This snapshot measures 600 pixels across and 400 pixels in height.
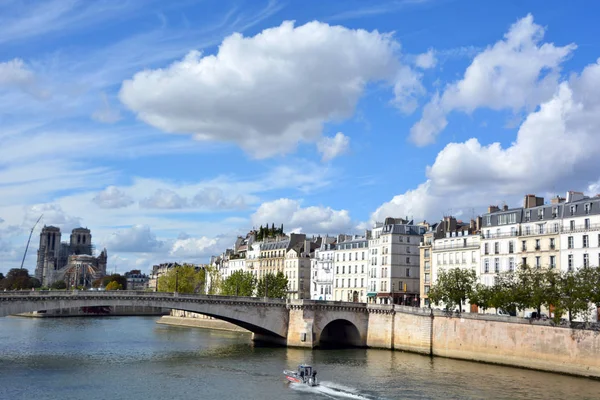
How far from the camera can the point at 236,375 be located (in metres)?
56.6

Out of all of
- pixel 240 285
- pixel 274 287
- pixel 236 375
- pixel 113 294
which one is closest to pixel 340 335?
pixel 274 287

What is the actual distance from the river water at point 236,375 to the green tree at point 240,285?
33.9m

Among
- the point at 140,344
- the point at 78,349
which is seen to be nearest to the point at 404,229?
the point at 140,344

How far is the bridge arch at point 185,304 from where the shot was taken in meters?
67.1

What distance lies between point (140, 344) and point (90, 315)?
77.8 m

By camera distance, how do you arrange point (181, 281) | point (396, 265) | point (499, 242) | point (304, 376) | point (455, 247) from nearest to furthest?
point (304, 376)
point (499, 242)
point (455, 247)
point (396, 265)
point (181, 281)

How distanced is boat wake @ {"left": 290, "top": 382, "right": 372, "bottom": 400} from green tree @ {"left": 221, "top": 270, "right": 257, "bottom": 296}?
207 feet

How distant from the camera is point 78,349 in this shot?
2933 inches

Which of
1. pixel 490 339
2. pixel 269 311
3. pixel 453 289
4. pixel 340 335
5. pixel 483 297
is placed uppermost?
pixel 453 289

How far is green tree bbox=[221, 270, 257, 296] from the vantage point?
11700 cm

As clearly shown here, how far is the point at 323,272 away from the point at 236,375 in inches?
2477

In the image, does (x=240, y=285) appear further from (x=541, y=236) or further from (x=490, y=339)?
(x=490, y=339)

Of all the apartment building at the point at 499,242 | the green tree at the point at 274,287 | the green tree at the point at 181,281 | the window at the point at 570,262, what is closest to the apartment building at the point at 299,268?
the green tree at the point at 274,287

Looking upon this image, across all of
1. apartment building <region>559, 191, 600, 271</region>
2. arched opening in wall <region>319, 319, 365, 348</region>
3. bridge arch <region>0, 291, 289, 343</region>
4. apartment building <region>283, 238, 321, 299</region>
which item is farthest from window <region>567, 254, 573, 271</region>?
apartment building <region>283, 238, 321, 299</region>
